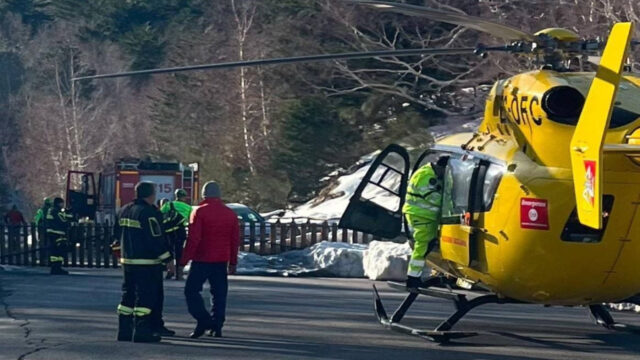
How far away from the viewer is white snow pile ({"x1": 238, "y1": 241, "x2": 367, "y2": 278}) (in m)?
24.0

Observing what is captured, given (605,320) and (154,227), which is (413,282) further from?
(154,227)

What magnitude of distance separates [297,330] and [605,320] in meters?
3.58

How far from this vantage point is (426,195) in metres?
13.1

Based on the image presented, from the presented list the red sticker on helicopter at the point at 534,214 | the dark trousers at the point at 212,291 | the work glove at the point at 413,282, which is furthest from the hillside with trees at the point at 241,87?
the dark trousers at the point at 212,291

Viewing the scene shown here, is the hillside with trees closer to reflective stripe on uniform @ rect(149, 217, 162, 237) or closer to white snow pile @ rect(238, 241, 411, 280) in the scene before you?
white snow pile @ rect(238, 241, 411, 280)

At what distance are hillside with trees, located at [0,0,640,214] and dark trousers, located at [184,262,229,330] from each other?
14491mm

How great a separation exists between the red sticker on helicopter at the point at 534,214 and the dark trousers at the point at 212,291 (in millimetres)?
3418

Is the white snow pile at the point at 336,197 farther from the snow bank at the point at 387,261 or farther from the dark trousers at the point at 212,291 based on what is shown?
the dark trousers at the point at 212,291

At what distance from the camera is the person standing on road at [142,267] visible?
1253 cm

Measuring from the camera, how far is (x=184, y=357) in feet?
37.9

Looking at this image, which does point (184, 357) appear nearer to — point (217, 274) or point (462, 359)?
point (217, 274)

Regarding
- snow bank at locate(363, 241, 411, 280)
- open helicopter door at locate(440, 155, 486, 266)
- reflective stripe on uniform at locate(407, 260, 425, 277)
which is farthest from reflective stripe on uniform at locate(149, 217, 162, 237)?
snow bank at locate(363, 241, 411, 280)

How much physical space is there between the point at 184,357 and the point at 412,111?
27661 millimetres

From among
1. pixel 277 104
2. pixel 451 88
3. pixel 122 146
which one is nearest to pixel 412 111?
pixel 451 88
